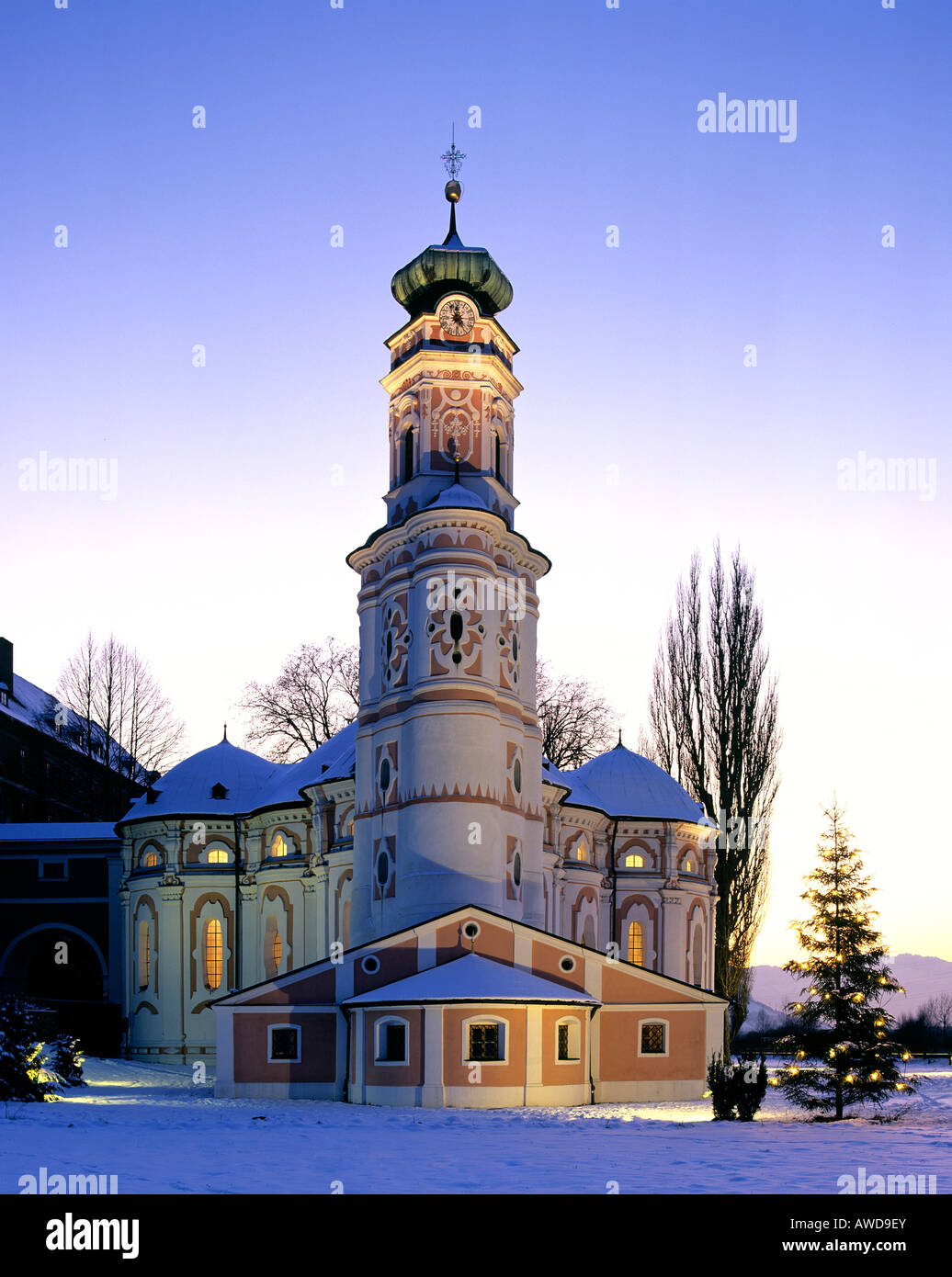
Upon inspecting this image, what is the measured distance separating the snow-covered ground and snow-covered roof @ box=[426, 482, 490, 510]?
50.2 feet

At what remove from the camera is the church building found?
1236 inches

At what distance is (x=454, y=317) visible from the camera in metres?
40.7

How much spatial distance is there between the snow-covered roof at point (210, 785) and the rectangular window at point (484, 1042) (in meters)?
20.8

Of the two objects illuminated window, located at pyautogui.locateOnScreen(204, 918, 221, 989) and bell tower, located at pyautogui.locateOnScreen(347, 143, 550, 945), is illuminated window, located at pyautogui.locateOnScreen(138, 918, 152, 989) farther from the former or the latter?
bell tower, located at pyautogui.locateOnScreen(347, 143, 550, 945)

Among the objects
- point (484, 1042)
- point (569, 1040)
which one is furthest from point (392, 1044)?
point (569, 1040)

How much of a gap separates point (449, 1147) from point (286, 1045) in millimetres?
13832

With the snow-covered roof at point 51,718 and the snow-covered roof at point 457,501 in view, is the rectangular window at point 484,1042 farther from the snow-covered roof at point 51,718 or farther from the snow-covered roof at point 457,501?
the snow-covered roof at point 51,718

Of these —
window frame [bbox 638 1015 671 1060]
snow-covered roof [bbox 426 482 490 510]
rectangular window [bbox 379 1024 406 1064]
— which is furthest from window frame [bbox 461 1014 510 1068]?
snow-covered roof [bbox 426 482 490 510]

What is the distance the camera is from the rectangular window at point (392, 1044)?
3031cm

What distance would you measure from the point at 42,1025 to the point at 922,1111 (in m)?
19.3

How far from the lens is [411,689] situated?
122 ft

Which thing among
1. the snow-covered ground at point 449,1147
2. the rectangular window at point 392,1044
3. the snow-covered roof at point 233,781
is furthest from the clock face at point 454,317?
the snow-covered ground at point 449,1147

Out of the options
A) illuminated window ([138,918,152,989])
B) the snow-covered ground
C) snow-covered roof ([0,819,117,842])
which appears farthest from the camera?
snow-covered roof ([0,819,117,842])
